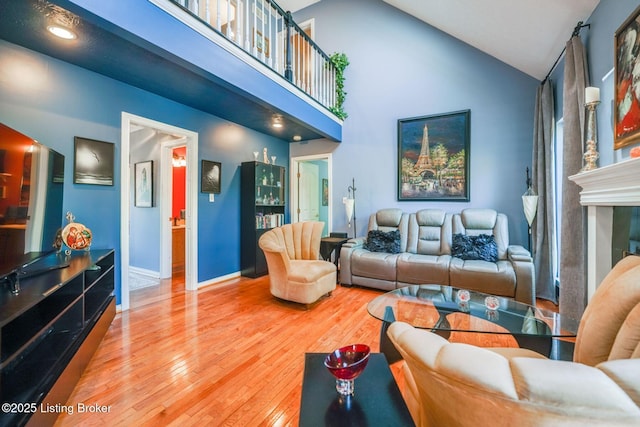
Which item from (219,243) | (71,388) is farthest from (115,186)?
(71,388)

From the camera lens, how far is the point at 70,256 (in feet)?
7.18

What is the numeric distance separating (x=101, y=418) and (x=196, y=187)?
2637 millimetres

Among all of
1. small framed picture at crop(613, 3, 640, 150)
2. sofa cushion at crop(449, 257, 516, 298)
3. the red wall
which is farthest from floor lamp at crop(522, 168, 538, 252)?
the red wall

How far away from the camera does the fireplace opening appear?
4.97ft

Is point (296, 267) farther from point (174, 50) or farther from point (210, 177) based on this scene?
point (174, 50)

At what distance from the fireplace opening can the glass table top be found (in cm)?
53

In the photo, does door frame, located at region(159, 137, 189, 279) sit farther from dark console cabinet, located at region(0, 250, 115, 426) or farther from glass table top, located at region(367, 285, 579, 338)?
glass table top, located at region(367, 285, 579, 338)

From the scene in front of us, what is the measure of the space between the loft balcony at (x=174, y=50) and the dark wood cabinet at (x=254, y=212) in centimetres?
81

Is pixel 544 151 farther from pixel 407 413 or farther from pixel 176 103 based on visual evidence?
pixel 176 103

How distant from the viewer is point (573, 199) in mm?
2189

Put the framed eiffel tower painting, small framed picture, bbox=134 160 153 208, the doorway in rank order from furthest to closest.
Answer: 1. the doorway
2. small framed picture, bbox=134 160 153 208
3. the framed eiffel tower painting

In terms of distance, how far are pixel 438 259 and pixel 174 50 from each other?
3.41 meters

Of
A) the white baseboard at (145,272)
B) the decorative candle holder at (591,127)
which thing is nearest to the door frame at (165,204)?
the white baseboard at (145,272)

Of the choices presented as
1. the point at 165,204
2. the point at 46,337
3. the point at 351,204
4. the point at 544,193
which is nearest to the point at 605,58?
the point at 544,193
